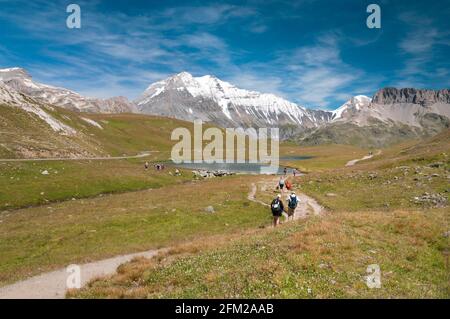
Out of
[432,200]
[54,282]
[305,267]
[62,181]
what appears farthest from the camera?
[62,181]

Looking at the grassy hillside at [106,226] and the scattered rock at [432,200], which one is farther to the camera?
the scattered rock at [432,200]

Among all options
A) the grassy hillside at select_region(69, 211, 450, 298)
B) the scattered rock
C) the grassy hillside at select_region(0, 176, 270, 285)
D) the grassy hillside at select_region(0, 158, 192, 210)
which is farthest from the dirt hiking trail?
the grassy hillside at select_region(0, 158, 192, 210)

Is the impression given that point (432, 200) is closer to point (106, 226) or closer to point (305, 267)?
point (305, 267)

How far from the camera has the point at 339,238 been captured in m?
23.4

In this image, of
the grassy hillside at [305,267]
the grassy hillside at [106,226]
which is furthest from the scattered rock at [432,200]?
the grassy hillside at [106,226]

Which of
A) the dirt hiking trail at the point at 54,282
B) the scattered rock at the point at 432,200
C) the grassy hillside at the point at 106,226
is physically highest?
the scattered rock at the point at 432,200

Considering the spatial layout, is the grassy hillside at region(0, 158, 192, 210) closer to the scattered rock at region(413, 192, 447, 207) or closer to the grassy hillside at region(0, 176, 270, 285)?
the grassy hillside at region(0, 176, 270, 285)

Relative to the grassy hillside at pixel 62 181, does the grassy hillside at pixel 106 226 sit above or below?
below

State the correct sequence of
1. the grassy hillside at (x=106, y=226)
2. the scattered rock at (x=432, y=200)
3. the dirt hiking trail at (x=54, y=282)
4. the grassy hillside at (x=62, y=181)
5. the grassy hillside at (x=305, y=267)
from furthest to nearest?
the grassy hillside at (x=62, y=181), the scattered rock at (x=432, y=200), the grassy hillside at (x=106, y=226), the dirt hiking trail at (x=54, y=282), the grassy hillside at (x=305, y=267)

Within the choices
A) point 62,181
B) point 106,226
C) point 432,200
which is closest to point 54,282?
point 106,226

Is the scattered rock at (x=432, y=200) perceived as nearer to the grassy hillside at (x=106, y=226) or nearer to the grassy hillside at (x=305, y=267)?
the grassy hillside at (x=305, y=267)

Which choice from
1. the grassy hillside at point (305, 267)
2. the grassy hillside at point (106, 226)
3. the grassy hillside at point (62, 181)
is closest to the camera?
the grassy hillside at point (305, 267)
